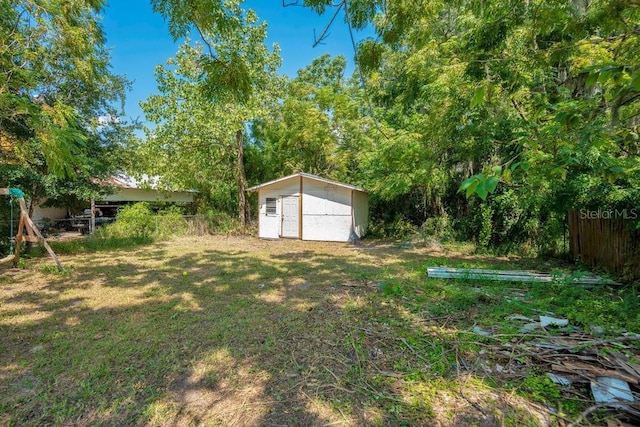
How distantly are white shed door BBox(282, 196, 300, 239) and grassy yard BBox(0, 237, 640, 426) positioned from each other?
654 cm

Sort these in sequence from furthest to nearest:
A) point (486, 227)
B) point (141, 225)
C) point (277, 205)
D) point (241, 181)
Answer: point (241, 181)
point (277, 205)
point (141, 225)
point (486, 227)

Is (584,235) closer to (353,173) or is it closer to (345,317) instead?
(345,317)

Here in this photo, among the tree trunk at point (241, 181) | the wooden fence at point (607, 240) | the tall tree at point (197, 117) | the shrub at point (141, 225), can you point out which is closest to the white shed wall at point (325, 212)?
the tree trunk at point (241, 181)

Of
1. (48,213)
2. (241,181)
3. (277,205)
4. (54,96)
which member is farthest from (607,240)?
(48,213)

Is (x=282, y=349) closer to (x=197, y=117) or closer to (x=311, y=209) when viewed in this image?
(x=311, y=209)

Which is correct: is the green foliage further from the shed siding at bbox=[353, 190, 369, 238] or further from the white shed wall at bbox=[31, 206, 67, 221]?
the white shed wall at bbox=[31, 206, 67, 221]

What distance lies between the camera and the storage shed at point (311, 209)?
38.5 feet

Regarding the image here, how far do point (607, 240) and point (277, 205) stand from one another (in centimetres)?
1028

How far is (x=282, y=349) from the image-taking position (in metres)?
3.03

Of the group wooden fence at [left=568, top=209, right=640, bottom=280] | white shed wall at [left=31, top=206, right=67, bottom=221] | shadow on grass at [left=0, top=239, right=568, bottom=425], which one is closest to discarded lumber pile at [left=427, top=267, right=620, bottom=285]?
shadow on grass at [left=0, top=239, right=568, bottom=425]

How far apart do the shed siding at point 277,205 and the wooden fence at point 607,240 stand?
894cm

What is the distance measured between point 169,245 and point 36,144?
14.9ft

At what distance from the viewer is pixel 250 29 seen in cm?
1315

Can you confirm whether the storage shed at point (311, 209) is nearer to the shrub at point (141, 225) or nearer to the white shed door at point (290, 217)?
the white shed door at point (290, 217)
